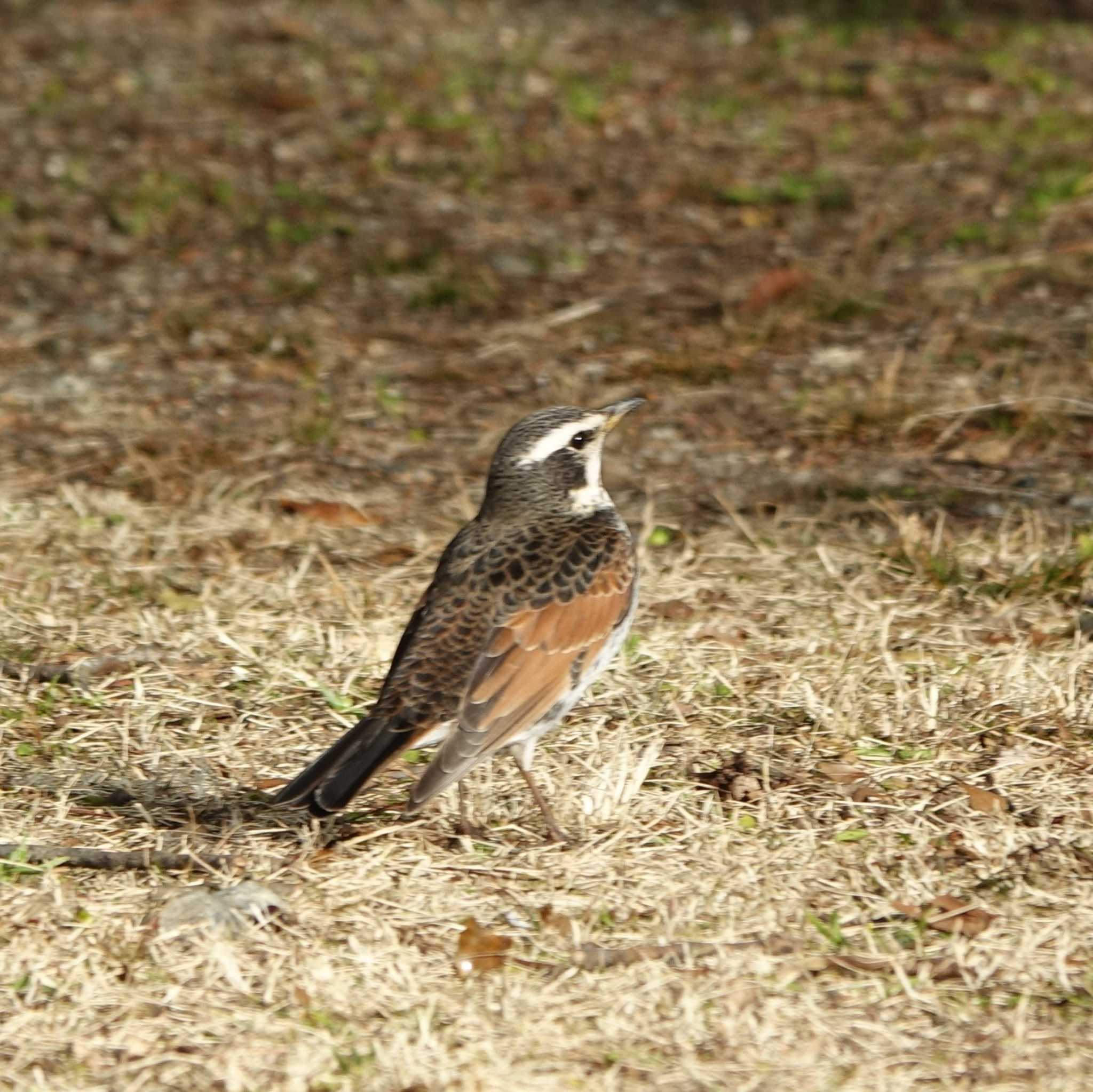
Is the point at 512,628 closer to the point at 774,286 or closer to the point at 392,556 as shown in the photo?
the point at 392,556

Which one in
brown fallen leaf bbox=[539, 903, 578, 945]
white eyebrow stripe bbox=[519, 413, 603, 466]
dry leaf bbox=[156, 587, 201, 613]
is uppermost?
white eyebrow stripe bbox=[519, 413, 603, 466]

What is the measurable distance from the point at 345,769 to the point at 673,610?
2.43 m

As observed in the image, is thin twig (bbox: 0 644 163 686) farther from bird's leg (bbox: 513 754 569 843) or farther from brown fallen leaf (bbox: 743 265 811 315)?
brown fallen leaf (bbox: 743 265 811 315)

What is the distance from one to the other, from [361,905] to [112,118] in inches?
375

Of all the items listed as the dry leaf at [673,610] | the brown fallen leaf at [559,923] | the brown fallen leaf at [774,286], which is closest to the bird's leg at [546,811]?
the brown fallen leaf at [559,923]

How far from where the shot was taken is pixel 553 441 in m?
6.19

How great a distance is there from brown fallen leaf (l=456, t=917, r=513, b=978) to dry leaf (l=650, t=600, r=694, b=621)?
2.46 meters

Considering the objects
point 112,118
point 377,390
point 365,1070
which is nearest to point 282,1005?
point 365,1070

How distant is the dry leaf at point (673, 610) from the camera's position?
727 centimetres

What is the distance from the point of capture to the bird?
5293 mm

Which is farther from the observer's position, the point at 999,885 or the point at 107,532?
the point at 107,532

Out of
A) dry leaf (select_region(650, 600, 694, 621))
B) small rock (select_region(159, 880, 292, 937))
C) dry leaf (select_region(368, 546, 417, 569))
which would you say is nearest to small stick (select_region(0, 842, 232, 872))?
small rock (select_region(159, 880, 292, 937))

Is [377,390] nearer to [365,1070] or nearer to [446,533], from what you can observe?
[446,533]

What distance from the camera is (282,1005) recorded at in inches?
185
